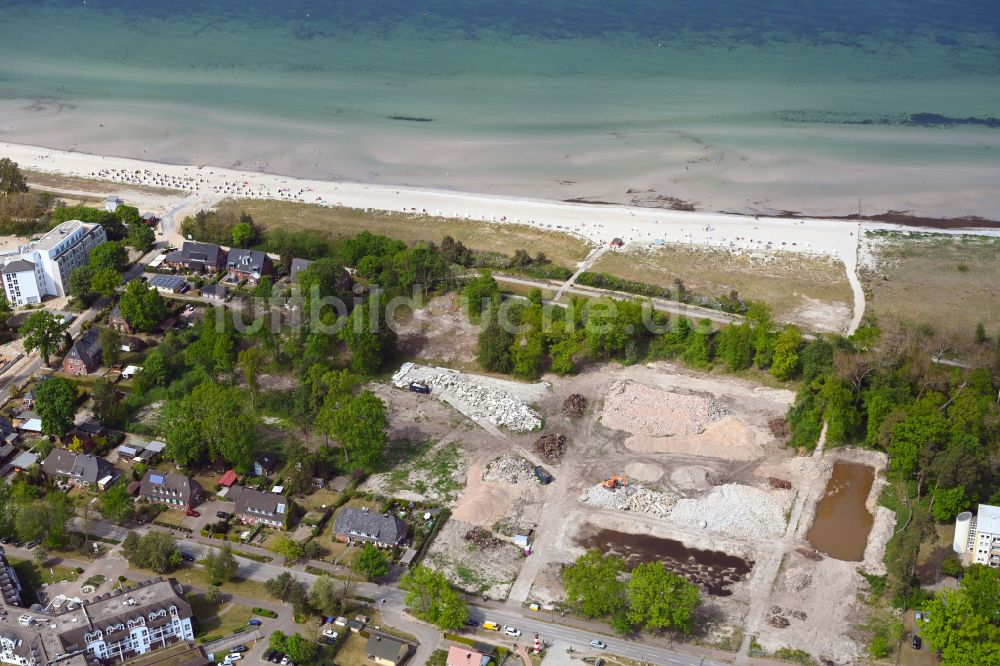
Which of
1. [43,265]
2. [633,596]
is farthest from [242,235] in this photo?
[633,596]

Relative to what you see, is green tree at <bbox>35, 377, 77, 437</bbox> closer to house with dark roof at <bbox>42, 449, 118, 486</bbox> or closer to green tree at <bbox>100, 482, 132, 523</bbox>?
house with dark roof at <bbox>42, 449, 118, 486</bbox>

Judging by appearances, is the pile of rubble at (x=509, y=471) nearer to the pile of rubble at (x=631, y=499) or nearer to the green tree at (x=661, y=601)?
the pile of rubble at (x=631, y=499)

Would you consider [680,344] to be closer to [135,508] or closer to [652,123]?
[135,508]

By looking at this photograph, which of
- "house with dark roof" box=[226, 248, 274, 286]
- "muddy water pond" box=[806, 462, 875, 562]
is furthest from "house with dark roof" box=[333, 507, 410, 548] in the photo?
"house with dark roof" box=[226, 248, 274, 286]

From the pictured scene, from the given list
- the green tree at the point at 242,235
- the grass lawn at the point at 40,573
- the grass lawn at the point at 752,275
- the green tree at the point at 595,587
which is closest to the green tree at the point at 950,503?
the green tree at the point at 595,587

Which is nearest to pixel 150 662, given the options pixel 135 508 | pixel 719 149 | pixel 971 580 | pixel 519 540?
pixel 135 508

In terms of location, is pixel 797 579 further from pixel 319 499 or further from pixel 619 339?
pixel 319 499
